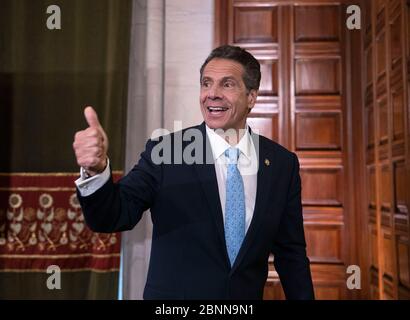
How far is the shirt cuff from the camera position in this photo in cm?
117

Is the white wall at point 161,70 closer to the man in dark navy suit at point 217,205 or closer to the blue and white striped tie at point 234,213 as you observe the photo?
the man in dark navy suit at point 217,205

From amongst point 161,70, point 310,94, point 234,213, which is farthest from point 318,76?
point 234,213

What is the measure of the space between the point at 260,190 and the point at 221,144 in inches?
8.5

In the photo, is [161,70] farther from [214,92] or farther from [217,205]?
[217,205]

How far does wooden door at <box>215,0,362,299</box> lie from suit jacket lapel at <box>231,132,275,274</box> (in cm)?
182

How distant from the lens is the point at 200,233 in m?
1.43

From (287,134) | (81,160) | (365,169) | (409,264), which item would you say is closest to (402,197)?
(409,264)

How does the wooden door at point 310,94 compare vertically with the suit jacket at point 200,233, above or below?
above

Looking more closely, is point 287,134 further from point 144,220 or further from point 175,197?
point 175,197

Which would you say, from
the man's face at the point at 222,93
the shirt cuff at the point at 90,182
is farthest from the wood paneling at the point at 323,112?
the shirt cuff at the point at 90,182

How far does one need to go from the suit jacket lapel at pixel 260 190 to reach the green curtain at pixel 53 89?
178 cm

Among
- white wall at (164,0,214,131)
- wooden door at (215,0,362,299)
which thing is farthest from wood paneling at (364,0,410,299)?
white wall at (164,0,214,131)

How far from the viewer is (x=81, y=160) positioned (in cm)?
111

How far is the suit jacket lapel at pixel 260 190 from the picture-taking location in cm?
143
